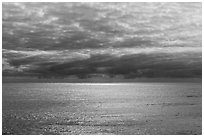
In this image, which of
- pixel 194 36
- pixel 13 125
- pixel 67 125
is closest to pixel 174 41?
pixel 194 36

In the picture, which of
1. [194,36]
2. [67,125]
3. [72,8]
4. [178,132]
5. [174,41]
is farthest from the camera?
[174,41]

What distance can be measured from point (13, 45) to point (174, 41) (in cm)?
4719

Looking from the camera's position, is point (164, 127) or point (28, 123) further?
point (28, 123)

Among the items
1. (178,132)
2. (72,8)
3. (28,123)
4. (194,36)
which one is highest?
(72,8)

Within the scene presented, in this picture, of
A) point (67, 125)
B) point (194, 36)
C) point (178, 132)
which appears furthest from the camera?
point (194, 36)

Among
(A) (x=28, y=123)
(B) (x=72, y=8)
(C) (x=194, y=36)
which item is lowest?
(A) (x=28, y=123)

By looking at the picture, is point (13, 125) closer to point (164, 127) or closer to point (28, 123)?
point (28, 123)

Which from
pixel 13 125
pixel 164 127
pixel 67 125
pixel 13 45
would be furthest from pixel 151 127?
pixel 13 45

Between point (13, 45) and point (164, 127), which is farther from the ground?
point (13, 45)

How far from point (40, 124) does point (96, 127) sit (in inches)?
417

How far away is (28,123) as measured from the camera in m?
55.3

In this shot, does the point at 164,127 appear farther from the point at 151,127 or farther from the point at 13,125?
the point at 13,125

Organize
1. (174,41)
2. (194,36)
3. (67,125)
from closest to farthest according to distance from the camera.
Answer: (67,125) → (194,36) → (174,41)

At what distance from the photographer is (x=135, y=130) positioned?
49562mm
